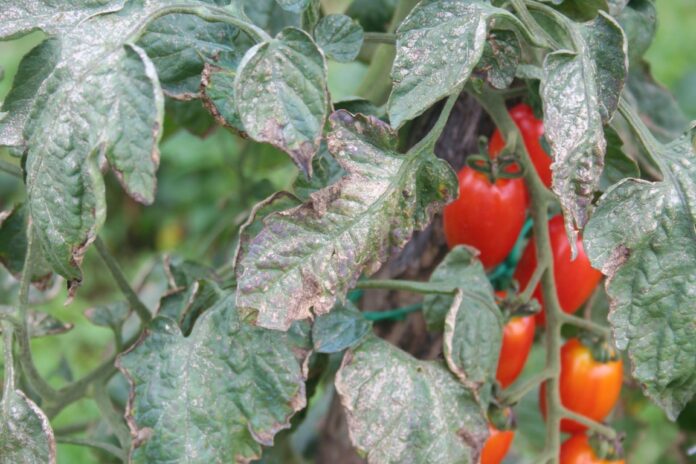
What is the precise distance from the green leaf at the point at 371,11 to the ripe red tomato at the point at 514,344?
0.40 meters

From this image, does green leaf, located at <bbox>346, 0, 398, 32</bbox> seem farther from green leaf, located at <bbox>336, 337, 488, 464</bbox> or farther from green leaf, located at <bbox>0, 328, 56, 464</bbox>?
green leaf, located at <bbox>0, 328, 56, 464</bbox>

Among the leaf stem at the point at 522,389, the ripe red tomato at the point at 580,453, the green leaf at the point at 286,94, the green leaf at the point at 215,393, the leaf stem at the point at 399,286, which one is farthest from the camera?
the ripe red tomato at the point at 580,453

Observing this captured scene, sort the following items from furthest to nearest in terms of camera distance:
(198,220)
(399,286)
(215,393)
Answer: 1. (198,220)
2. (399,286)
3. (215,393)

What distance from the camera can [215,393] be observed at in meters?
0.77

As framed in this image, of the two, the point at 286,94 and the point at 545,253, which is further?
the point at 545,253

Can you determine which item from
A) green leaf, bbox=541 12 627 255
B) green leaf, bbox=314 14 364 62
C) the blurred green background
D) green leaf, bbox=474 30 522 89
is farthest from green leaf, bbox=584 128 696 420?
the blurred green background

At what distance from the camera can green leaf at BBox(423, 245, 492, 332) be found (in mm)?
919

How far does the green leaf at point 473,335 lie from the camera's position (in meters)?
0.84

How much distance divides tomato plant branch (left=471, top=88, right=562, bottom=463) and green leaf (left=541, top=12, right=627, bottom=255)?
21 centimetres

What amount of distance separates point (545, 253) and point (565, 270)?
0.35 feet

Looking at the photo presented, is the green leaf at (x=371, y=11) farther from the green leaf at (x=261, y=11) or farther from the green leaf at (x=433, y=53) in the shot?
the green leaf at (x=433, y=53)

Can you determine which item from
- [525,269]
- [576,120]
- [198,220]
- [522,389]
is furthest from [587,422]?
[198,220]

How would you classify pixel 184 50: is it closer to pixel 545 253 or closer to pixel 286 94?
pixel 286 94

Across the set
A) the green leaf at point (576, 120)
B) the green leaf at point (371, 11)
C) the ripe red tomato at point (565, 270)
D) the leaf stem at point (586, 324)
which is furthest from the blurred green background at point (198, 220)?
the green leaf at point (576, 120)
